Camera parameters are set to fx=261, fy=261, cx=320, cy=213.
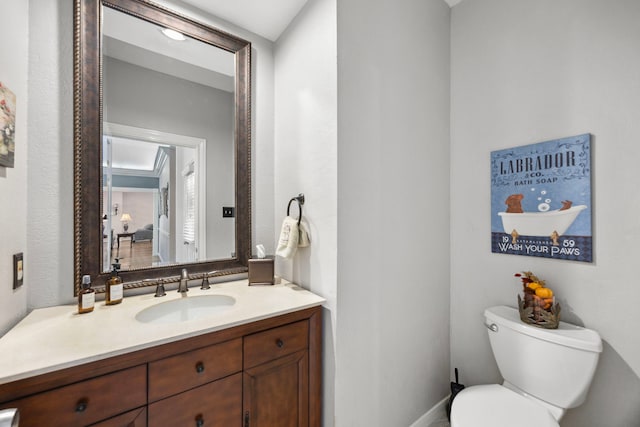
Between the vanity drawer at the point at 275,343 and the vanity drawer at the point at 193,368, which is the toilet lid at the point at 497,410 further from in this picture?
the vanity drawer at the point at 193,368

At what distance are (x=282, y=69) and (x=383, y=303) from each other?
1.51 metres

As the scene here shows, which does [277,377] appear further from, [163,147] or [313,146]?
[163,147]

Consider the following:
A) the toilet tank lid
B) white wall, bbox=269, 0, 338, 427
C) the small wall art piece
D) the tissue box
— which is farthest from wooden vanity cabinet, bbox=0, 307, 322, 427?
the toilet tank lid

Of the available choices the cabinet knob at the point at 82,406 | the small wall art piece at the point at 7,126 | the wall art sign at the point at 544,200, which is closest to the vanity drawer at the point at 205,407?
the cabinet knob at the point at 82,406

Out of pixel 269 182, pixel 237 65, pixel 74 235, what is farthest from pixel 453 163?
pixel 74 235

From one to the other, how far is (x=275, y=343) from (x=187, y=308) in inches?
20.2

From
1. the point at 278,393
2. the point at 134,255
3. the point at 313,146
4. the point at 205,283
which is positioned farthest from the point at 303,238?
the point at 134,255

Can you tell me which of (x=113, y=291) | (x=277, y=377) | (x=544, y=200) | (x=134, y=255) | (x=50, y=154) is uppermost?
(x=50, y=154)

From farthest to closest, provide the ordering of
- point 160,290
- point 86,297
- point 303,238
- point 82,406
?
point 303,238
point 160,290
point 86,297
point 82,406

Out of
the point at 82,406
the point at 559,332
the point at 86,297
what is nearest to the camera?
the point at 82,406

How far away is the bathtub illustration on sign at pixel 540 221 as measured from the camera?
4.18 feet

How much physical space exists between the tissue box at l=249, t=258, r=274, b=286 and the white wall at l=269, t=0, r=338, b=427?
0.45 ft

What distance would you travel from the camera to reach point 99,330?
2.96ft

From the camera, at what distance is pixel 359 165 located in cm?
127
